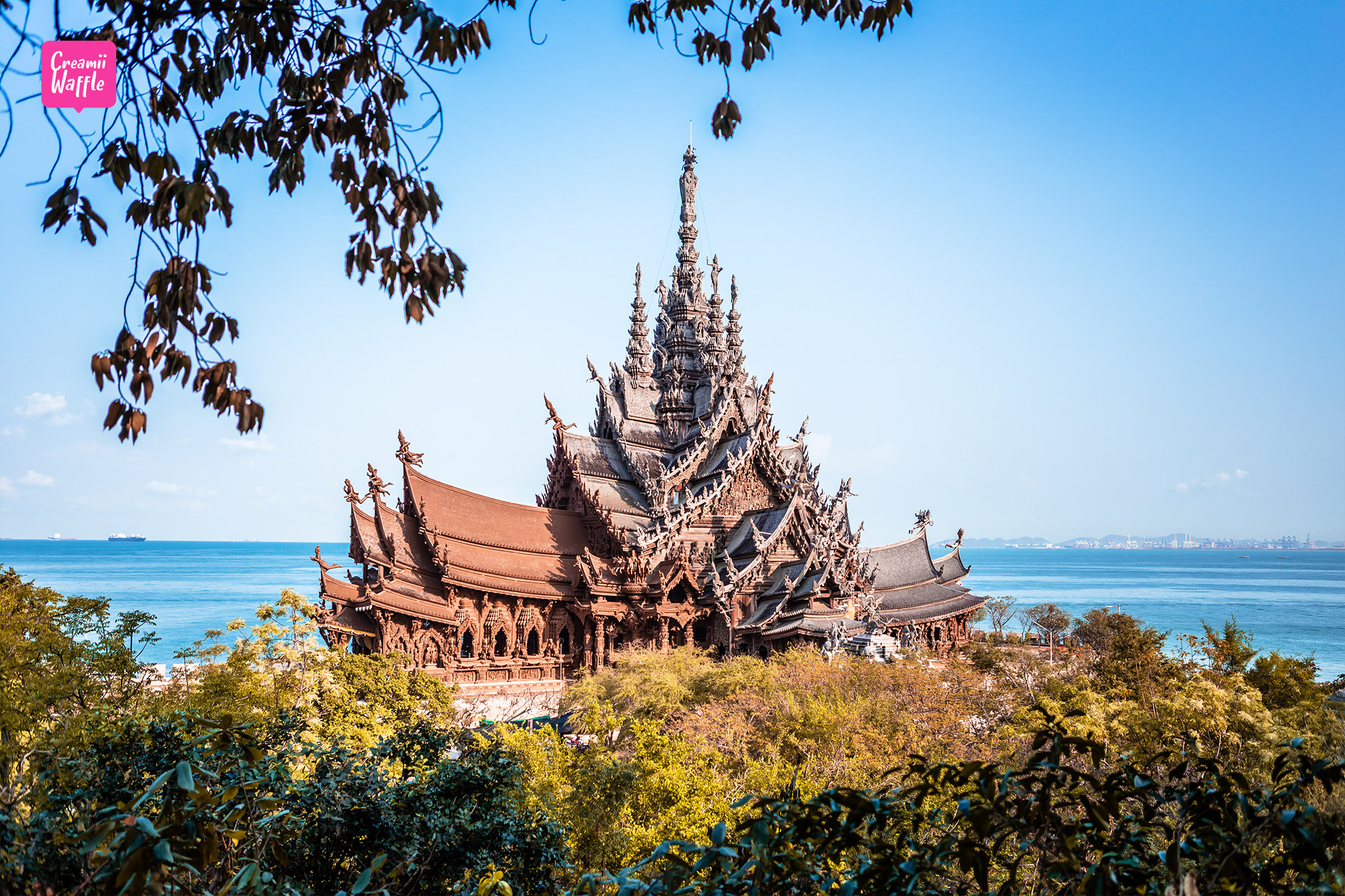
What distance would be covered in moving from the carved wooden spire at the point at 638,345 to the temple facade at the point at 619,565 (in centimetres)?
344

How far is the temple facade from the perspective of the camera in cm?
2383

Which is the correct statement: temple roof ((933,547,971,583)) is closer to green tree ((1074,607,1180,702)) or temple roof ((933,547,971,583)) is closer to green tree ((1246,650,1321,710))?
green tree ((1074,607,1180,702))

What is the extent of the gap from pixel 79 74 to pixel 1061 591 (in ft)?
460

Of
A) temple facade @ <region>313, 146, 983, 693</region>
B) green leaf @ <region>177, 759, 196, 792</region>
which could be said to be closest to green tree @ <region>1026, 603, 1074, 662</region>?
temple facade @ <region>313, 146, 983, 693</region>

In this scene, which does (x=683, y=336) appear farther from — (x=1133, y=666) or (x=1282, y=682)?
(x=1282, y=682)

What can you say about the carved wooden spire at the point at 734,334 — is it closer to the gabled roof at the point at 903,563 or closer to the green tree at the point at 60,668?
the gabled roof at the point at 903,563

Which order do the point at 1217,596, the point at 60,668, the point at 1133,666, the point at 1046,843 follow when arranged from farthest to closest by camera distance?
1. the point at 1217,596
2. the point at 1133,666
3. the point at 60,668
4. the point at 1046,843

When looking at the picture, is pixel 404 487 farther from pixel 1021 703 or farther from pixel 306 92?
pixel 306 92

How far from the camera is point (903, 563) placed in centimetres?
3444

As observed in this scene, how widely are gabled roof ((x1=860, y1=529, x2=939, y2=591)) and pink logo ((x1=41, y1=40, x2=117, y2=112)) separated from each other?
31.3m

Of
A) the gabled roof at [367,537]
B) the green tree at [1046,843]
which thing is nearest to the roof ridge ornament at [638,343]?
the gabled roof at [367,537]

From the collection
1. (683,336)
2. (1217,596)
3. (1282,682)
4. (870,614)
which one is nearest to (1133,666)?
(1282,682)

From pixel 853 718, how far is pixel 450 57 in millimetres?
13547

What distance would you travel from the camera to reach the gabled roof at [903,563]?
33.5 m
